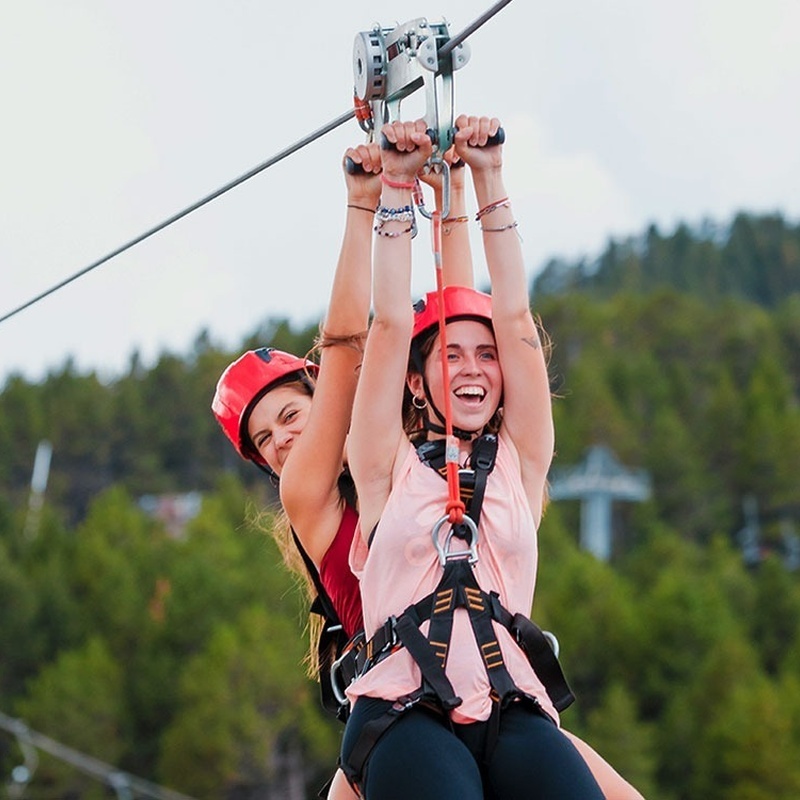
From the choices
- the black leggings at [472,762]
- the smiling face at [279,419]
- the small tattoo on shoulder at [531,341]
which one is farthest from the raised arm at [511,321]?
the smiling face at [279,419]

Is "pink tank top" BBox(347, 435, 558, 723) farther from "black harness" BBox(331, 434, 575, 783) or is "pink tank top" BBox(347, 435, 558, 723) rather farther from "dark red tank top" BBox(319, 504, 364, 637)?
"dark red tank top" BBox(319, 504, 364, 637)

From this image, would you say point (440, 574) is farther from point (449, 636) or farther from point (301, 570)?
point (301, 570)

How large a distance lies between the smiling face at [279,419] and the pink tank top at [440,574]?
32.2 inches

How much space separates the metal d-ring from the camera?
3.49m

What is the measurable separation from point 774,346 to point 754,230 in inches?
1616

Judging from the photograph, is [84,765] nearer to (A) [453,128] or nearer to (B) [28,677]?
(B) [28,677]

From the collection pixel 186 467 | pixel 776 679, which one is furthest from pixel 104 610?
pixel 186 467

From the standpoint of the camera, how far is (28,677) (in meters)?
53.8

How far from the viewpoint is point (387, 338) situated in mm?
3625

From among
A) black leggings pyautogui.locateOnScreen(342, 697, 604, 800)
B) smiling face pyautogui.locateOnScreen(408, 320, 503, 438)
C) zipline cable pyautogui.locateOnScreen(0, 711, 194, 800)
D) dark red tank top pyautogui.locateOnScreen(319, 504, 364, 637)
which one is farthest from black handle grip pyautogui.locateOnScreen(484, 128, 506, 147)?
zipline cable pyautogui.locateOnScreen(0, 711, 194, 800)

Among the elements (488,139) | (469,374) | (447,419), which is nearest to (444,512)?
(447,419)

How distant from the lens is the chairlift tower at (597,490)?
2950 inches

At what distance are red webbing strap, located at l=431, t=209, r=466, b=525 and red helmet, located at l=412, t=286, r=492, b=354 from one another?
2.4 inches

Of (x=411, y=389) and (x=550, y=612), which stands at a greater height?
(x=550, y=612)
